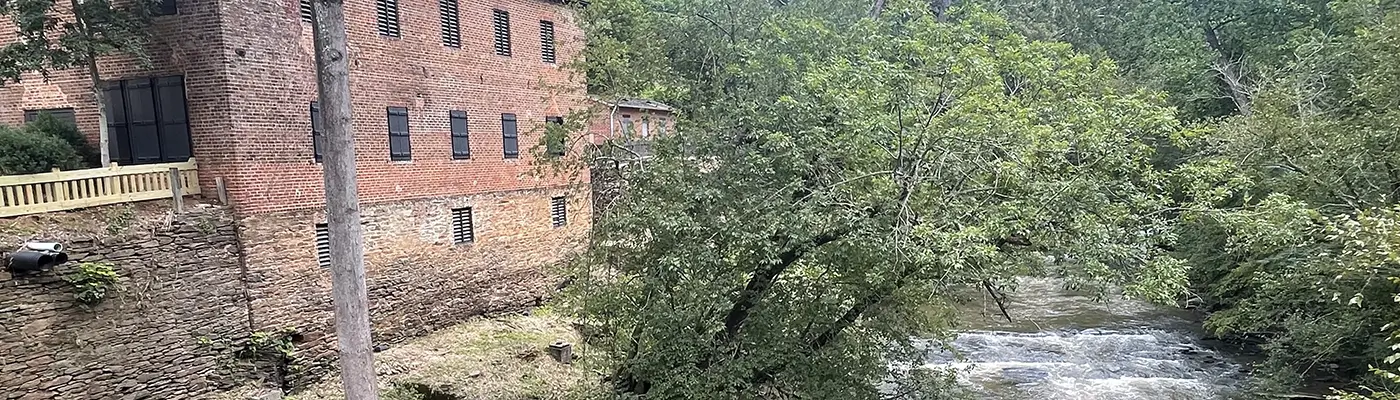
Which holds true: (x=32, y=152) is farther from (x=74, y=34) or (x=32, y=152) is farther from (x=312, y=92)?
(x=312, y=92)

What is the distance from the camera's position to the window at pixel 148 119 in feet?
37.2

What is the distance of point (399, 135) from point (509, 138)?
3.02 meters

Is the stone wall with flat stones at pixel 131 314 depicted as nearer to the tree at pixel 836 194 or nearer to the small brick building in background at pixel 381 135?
the small brick building in background at pixel 381 135

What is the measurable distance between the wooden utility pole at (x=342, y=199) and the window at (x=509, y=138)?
27.9ft

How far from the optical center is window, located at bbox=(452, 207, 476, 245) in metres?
15.2

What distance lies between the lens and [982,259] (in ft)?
26.3

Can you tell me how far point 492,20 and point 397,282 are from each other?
19.2ft

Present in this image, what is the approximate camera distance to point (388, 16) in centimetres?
1370

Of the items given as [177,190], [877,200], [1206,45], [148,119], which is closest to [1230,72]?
[1206,45]

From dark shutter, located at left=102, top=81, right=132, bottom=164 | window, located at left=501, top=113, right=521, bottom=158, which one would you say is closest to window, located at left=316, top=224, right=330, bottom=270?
dark shutter, located at left=102, top=81, right=132, bottom=164

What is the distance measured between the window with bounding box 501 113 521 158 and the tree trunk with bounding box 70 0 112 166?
6934 mm

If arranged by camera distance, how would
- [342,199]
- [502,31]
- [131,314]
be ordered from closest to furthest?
[342,199] < [131,314] < [502,31]

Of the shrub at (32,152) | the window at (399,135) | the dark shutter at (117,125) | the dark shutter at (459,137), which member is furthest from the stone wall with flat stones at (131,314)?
the dark shutter at (459,137)

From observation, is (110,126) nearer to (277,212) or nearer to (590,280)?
(277,212)
